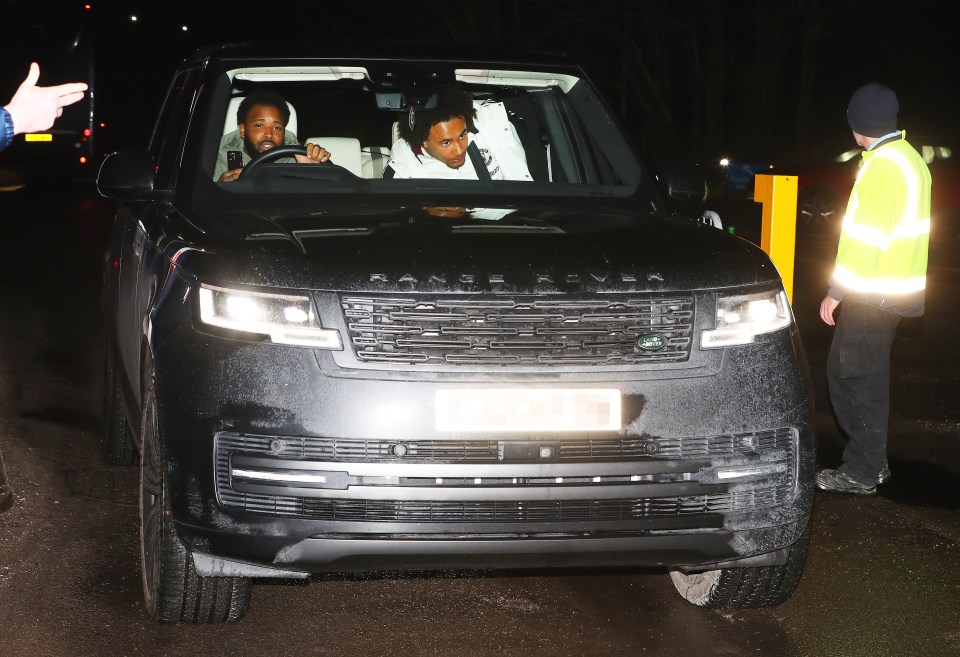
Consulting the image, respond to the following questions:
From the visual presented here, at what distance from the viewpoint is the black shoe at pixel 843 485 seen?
260 inches

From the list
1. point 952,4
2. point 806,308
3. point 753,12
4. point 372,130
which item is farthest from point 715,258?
point 952,4

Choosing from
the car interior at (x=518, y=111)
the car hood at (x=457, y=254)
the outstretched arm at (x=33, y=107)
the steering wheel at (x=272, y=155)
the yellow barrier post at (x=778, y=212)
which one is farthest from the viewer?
the yellow barrier post at (x=778, y=212)

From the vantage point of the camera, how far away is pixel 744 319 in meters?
4.37

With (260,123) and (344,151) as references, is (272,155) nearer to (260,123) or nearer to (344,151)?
(344,151)

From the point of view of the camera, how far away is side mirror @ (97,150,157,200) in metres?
5.41

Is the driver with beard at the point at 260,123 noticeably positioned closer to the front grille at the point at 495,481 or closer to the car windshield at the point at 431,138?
the car windshield at the point at 431,138

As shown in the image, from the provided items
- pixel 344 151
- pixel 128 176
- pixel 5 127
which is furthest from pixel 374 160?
pixel 5 127

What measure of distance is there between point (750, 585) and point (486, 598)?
874mm

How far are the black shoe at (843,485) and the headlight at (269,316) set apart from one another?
323cm

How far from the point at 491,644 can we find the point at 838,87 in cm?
3821

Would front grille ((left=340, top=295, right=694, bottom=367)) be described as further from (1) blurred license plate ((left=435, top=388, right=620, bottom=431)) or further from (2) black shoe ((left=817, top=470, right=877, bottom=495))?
(2) black shoe ((left=817, top=470, right=877, bottom=495))

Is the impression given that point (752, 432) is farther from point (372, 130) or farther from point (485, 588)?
point (372, 130)

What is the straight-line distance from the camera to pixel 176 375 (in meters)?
4.19

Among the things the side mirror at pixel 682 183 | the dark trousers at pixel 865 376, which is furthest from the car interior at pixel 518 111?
the dark trousers at pixel 865 376
